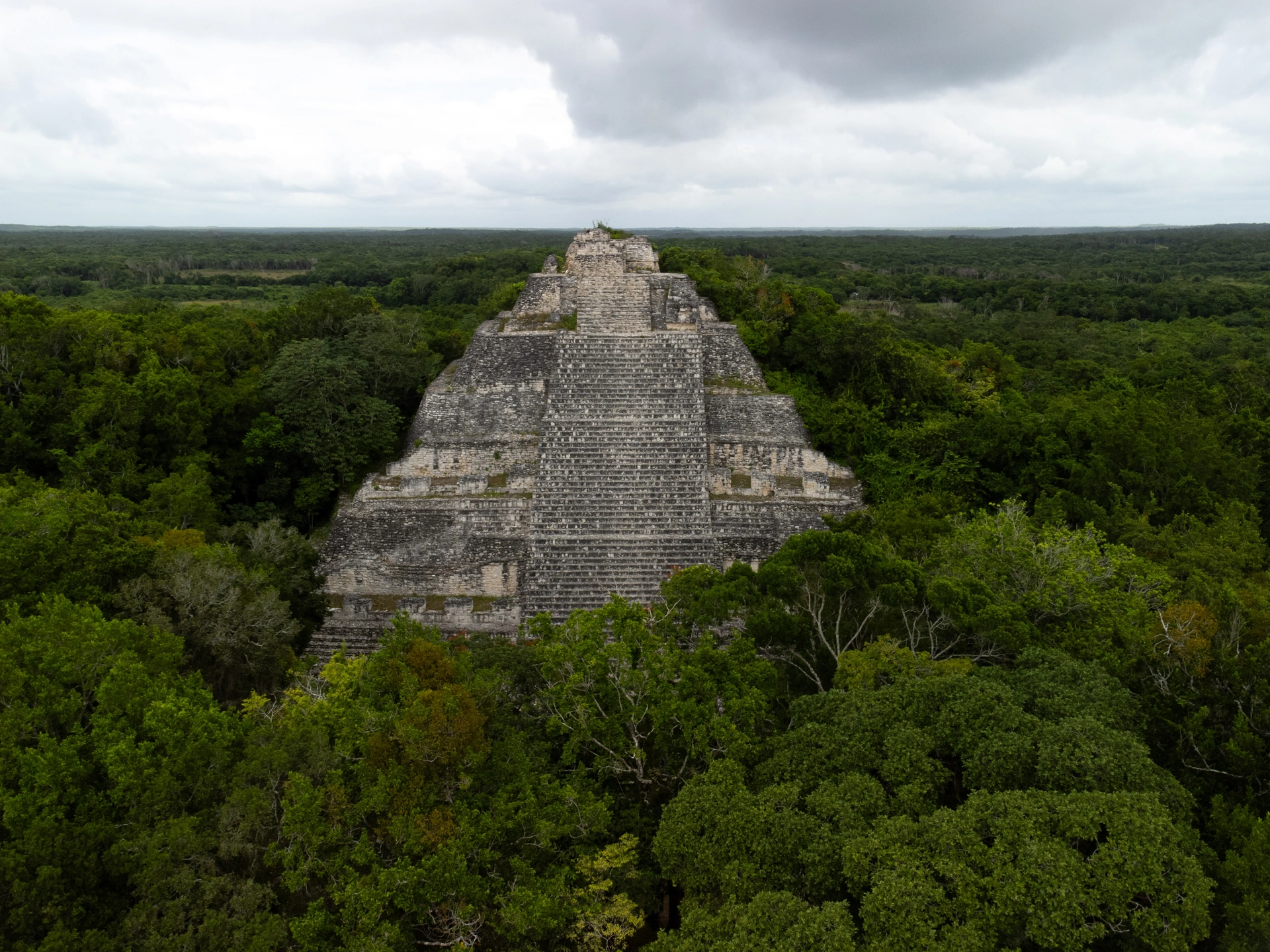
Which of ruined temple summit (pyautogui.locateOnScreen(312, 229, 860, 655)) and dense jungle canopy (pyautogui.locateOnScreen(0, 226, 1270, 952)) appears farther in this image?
ruined temple summit (pyautogui.locateOnScreen(312, 229, 860, 655))

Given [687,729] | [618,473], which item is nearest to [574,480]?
[618,473]

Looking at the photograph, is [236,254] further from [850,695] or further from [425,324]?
[850,695]

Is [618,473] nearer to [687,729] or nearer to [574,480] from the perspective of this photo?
[574,480]

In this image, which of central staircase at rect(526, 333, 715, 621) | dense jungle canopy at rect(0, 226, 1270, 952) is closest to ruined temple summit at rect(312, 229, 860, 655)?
central staircase at rect(526, 333, 715, 621)

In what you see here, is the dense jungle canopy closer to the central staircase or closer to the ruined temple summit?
the ruined temple summit

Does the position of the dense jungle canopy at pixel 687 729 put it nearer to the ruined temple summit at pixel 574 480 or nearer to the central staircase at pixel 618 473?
the ruined temple summit at pixel 574 480

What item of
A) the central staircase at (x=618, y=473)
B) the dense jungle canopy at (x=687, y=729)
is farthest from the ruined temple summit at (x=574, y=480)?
the dense jungle canopy at (x=687, y=729)
